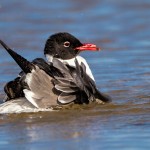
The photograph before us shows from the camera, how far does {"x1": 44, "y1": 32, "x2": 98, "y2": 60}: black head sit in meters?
12.2

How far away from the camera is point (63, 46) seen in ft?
40.2

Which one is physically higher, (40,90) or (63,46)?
(63,46)

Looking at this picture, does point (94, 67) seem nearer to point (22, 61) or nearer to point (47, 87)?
point (47, 87)

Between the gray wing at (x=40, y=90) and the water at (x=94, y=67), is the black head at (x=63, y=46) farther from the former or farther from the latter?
the gray wing at (x=40, y=90)

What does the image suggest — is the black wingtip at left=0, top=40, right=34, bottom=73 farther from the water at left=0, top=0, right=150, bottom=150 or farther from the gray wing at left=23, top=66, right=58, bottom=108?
the water at left=0, top=0, right=150, bottom=150

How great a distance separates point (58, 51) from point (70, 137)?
9.22 ft

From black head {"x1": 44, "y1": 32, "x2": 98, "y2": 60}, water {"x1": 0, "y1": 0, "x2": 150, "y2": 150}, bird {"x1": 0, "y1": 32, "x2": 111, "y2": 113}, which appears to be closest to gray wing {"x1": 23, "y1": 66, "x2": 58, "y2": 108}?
bird {"x1": 0, "y1": 32, "x2": 111, "y2": 113}

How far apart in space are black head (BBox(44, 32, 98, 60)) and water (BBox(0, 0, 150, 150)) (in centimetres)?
75

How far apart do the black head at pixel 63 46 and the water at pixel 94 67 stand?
2.47ft

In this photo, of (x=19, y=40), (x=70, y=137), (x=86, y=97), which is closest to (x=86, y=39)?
(x=19, y=40)

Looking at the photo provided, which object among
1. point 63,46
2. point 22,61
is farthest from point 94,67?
point 22,61

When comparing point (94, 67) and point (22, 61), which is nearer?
point (22, 61)

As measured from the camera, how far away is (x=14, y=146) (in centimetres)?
935

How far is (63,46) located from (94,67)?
2114mm
